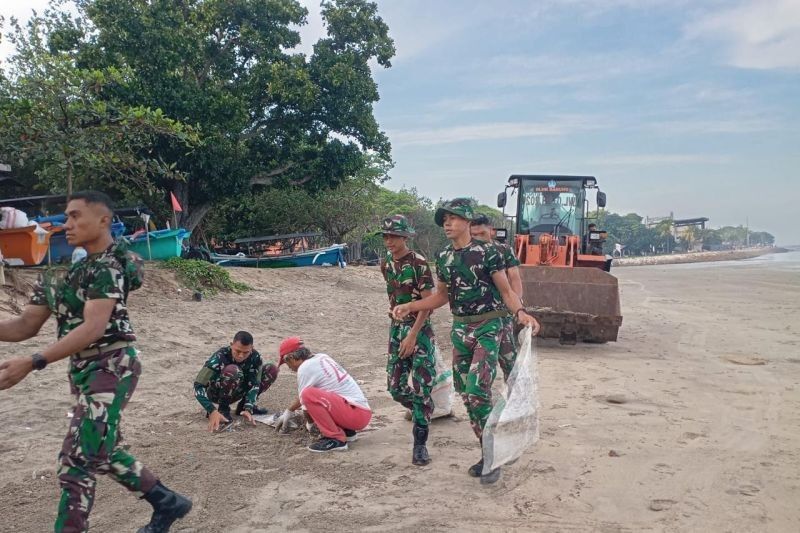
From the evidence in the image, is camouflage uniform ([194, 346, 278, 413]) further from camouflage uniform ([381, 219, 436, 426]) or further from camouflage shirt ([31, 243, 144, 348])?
camouflage shirt ([31, 243, 144, 348])

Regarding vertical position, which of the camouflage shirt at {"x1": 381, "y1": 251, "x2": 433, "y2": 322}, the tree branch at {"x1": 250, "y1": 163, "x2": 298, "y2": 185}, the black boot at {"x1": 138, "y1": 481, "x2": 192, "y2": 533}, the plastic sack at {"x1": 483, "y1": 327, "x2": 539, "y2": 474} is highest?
the tree branch at {"x1": 250, "y1": 163, "x2": 298, "y2": 185}

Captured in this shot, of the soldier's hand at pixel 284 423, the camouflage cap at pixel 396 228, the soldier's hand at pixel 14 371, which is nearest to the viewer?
the soldier's hand at pixel 14 371

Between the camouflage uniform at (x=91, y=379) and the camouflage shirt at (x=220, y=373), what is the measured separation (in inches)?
95.6

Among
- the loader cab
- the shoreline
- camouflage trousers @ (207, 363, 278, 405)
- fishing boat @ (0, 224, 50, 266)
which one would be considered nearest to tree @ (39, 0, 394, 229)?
fishing boat @ (0, 224, 50, 266)

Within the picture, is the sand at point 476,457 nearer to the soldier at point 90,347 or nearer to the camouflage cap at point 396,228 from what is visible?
the soldier at point 90,347

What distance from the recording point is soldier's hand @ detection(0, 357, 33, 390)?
2627 millimetres

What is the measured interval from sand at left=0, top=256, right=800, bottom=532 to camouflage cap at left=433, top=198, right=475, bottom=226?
5.71 feet

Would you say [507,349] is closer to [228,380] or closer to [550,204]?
[228,380]

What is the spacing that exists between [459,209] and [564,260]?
288 inches

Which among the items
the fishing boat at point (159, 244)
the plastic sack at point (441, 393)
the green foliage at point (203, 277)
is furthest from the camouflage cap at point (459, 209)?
the fishing boat at point (159, 244)

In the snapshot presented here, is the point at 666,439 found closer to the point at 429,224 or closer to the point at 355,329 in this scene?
the point at 355,329

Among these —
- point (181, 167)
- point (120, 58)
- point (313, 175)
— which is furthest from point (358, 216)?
point (120, 58)

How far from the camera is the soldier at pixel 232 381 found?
17.5 ft

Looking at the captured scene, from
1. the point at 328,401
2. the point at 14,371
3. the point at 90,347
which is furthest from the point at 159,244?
the point at 14,371
